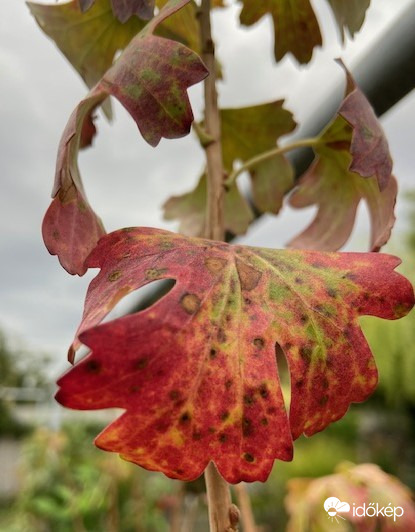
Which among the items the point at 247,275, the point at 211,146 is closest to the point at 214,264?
the point at 247,275

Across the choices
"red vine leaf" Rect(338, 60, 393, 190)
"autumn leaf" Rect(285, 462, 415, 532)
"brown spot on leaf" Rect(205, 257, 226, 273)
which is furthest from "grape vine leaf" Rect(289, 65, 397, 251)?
"autumn leaf" Rect(285, 462, 415, 532)

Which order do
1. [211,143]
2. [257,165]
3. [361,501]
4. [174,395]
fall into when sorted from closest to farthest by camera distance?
[174,395]
[211,143]
[257,165]
[361,501]

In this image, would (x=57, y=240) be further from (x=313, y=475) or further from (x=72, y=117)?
(x=313, y=475)

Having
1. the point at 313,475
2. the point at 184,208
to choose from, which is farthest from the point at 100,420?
the point at 184,208

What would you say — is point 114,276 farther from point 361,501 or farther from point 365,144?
point 361,501

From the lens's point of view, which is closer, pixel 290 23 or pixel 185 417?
pixel 185 417

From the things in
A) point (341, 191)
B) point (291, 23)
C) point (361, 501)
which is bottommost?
point (361, 501)

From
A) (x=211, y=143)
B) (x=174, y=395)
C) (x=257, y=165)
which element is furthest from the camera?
(x=257, y=165)
